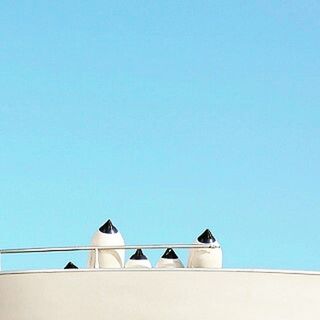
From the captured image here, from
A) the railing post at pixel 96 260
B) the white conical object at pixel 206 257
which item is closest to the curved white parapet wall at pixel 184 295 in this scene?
the railing post at pixel 96 260

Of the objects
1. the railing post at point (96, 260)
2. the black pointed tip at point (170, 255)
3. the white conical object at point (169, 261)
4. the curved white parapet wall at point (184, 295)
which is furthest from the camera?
the black pointed tip at point (170, 255)

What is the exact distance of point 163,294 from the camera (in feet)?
36.1

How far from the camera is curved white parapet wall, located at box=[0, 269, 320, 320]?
10930mm

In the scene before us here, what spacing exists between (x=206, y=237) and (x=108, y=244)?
4.81ft

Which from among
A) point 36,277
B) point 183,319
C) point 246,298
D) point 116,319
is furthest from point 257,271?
point 36,277

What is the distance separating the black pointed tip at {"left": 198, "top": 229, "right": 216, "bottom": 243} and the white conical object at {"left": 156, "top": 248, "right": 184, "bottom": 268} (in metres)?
0.48

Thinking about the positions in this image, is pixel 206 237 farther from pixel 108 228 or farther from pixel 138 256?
pixel 108 228

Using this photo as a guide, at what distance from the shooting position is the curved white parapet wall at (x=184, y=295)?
35.9 ft

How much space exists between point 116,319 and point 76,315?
54 cm

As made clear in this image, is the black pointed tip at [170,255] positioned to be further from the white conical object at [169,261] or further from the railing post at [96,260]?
the railing post at [96,260]

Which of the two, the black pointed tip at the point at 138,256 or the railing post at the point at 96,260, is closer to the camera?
the railing post at the point at 96,260

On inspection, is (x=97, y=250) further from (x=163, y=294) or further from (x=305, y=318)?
(x=305, y=318)

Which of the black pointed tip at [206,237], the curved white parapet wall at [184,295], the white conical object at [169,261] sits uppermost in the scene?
the black pointed tip at [206,237]

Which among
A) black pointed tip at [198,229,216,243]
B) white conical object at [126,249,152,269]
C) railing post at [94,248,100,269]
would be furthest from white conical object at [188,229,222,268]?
railing post at [94,248,100,269]
